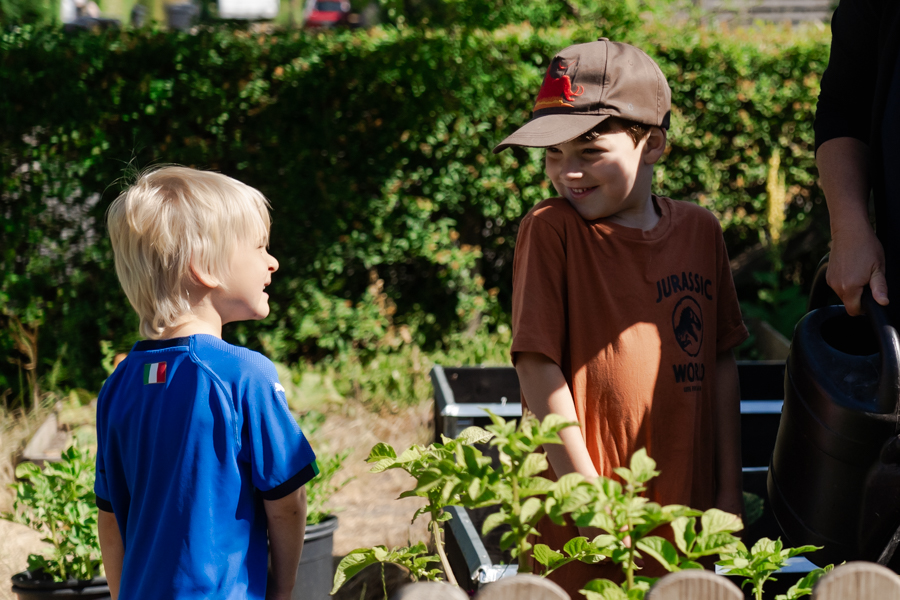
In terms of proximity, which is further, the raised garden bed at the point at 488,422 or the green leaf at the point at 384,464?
the raised garden bed at the point at 488,422

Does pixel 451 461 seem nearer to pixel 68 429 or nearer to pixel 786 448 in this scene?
pixel 786 448

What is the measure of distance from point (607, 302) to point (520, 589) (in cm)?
71

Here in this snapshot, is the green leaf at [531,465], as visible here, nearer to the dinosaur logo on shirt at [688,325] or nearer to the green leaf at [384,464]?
the green leaf at [384,464]

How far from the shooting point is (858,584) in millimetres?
897

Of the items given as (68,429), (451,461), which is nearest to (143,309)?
(451,461)

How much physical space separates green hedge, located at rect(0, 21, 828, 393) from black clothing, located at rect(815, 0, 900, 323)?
3.41 metres

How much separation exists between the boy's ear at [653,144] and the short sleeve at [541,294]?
294 mm

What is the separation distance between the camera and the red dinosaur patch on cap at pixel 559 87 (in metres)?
1.49

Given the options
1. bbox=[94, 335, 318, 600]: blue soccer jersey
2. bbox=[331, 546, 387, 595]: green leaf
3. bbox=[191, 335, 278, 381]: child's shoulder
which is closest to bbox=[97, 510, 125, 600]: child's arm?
bbox=[94, 335, 318, 600]: blue soccer jersey

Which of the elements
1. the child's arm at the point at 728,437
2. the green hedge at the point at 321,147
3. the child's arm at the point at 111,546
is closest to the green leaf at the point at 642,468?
the child's arm at the point at 728,437

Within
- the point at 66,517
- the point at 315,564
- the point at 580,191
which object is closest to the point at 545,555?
the point at 580,191

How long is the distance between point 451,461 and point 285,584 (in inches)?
27.3

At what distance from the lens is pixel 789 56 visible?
18.3ft

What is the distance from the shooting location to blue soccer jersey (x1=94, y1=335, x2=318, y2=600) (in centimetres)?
136
